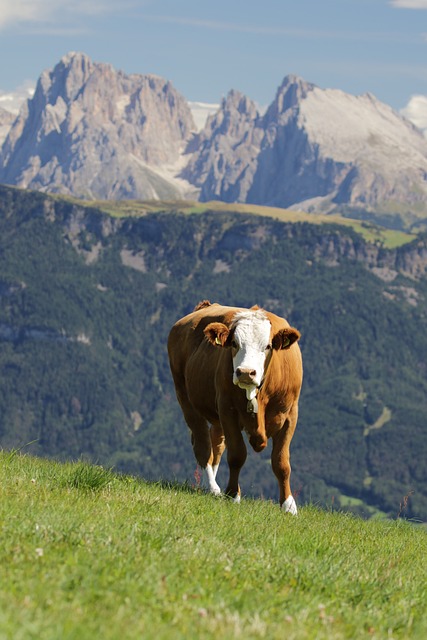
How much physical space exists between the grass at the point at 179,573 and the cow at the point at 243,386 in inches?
111

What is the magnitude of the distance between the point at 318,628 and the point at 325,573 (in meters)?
1.98

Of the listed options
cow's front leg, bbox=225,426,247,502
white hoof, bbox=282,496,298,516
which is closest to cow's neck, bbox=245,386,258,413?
cow's front leg, bbox=225,426,247,502

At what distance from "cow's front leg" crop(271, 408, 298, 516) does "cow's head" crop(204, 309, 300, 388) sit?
1336 millimetres

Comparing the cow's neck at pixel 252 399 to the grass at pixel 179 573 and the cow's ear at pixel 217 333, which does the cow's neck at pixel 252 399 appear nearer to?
the cow's ear at pixel 217 333

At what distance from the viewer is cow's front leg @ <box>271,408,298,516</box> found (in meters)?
16.8

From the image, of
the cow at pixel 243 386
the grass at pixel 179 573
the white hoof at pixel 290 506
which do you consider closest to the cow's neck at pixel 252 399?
the cow at pixel 243 386

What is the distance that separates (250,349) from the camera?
15422 millimetres

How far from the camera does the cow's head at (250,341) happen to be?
15211 mm

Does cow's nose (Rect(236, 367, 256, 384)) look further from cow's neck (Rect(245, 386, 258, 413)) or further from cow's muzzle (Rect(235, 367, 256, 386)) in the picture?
cow's neck (Rect(245, 386, 258, 413))

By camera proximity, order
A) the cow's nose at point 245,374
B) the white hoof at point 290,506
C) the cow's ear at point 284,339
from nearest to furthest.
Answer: the cow's nose at point 245,374 < the cow's ear at point 284,339 < the white hoof at point 290,506

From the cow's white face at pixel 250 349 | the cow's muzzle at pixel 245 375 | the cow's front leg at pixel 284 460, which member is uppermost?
the cow's white face at pixel 250 349

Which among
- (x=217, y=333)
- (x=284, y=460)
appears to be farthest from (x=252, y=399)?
(x=284, y=460)

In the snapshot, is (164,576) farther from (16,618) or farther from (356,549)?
(356,549)

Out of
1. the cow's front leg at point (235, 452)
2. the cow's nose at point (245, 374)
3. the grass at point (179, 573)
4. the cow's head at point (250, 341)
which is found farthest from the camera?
the cow's front leg at point (235, 452)
